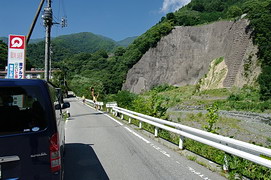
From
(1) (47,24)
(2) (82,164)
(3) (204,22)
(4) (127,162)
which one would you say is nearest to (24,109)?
(2) (82,164)

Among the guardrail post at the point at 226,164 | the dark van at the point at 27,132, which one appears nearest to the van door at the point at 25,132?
the dark van at the point at 27,132

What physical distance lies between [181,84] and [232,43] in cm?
1805

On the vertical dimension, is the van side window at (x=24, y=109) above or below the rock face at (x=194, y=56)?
below

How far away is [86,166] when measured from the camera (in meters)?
5.91

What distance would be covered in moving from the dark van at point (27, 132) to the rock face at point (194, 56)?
46557 mm

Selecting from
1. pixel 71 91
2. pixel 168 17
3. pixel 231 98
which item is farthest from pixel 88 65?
pixel 231 98

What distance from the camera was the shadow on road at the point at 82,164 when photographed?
5190 millimetres

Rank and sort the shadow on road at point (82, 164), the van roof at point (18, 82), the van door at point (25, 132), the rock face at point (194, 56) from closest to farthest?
1. the van door at point (25, 132)
2. the van roof at point (18, 82)
3. the shadow on road at point (82, 164)
4. the rock face at point (194, 56)

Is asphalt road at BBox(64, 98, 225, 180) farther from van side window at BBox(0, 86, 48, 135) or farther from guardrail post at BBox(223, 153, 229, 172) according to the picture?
van side window at BBox(0, 86, 48, 135)

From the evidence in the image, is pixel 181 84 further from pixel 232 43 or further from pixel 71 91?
pixel 71 91

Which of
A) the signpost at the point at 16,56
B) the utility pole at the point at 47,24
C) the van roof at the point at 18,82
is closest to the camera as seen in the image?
the van roof at the point at 18,82

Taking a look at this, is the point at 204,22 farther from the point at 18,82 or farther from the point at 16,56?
the point at 18,82

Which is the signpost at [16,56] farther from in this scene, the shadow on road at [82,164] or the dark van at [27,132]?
the dark van at [27,132]

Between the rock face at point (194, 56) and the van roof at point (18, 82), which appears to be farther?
the rock face at point (194, 56)
